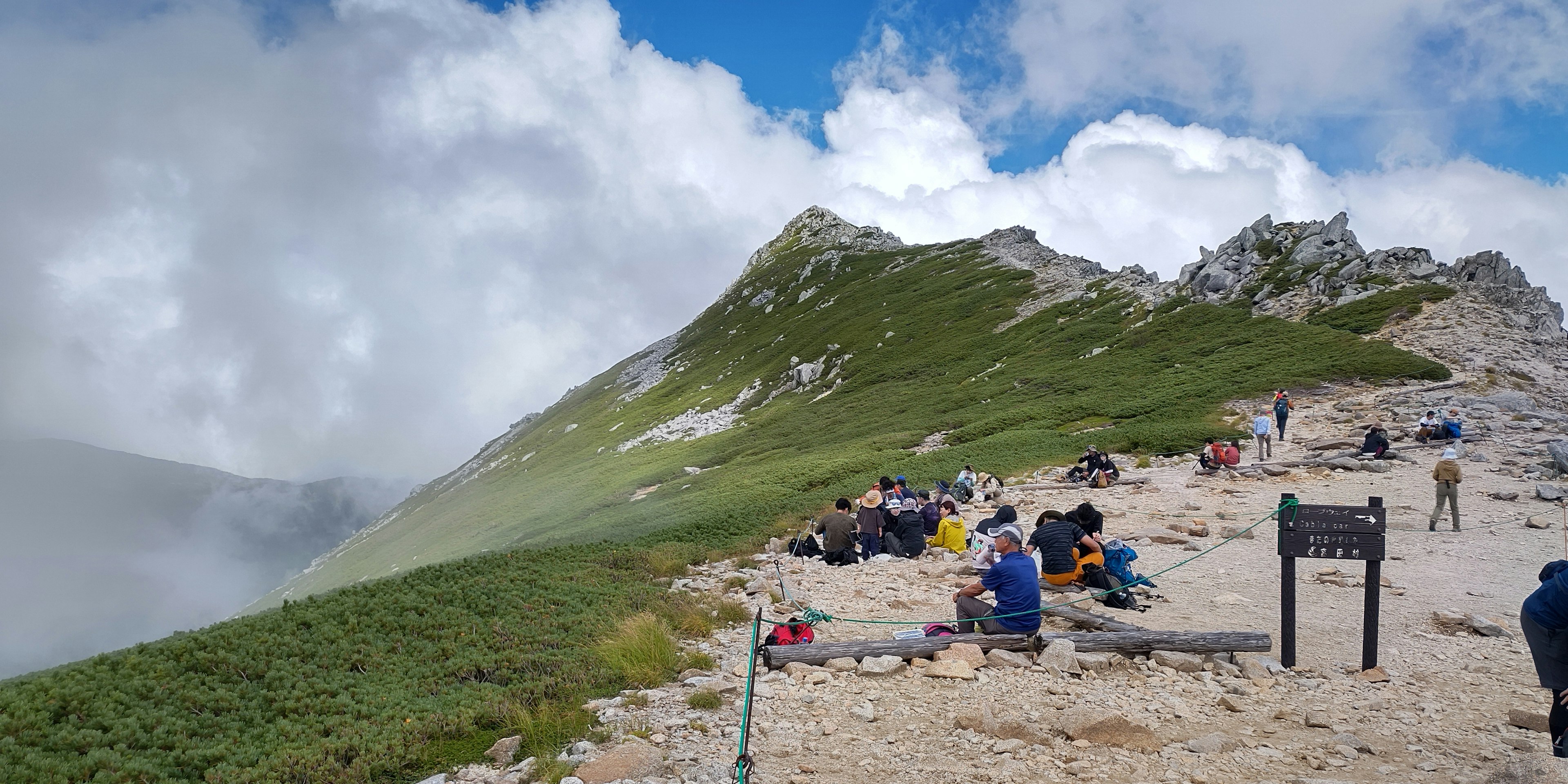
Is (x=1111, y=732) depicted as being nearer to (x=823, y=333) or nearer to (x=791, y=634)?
(x=791, y=634)

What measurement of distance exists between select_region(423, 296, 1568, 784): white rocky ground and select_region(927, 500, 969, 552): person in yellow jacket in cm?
169

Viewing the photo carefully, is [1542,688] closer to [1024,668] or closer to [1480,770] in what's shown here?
[1480,770]

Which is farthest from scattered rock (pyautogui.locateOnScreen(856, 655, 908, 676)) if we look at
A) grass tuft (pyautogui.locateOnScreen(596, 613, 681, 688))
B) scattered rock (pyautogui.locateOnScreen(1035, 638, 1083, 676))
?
grass tuft (pyautogui.locateOnScreen(596, 613, 681, 688))

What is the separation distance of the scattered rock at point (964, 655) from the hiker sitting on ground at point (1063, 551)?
369cm

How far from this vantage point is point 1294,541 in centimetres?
934

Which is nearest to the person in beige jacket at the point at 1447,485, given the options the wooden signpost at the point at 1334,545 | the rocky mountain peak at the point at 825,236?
the wooden signpost at the point at 1334,545

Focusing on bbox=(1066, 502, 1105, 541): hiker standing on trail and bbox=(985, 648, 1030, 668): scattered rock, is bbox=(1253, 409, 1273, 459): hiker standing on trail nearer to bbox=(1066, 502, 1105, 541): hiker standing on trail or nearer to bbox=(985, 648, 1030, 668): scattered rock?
bbox=(1066, 502, 1105, 541): hiker standing on trail

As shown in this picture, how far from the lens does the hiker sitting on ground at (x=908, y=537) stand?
1794 cm

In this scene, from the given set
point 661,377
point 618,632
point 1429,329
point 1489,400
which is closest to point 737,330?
point 661,377

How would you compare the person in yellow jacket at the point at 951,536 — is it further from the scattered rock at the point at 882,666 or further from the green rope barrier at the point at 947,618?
the scattered rock at the point at 882,666

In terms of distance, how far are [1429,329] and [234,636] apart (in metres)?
52.1

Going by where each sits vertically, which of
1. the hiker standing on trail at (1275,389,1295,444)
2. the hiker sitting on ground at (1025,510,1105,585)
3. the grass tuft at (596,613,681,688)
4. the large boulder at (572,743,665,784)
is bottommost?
the large boulder at (572,743,665,784)

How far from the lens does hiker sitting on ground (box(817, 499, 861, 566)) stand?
1788cm

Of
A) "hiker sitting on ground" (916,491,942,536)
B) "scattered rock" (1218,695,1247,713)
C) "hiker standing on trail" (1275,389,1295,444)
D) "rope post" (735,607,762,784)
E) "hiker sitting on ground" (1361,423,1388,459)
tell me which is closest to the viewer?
"rope post" (735,607,762,784)
